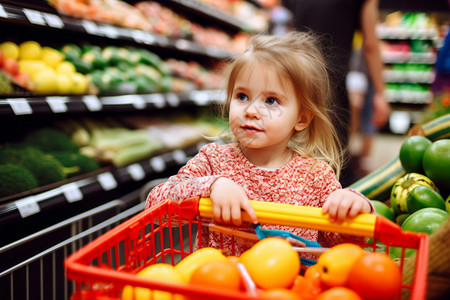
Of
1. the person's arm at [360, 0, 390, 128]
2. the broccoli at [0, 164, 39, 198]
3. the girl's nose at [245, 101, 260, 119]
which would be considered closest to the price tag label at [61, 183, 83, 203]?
the broccoli at [0, 164, 39, 198]

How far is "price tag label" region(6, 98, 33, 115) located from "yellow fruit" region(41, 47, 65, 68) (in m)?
0.62

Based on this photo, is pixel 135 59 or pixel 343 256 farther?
pixel 135 59

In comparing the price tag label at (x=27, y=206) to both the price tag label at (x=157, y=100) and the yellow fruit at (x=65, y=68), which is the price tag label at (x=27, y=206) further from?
the price tag label at (x=157, y=100)

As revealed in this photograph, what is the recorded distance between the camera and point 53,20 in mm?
2209

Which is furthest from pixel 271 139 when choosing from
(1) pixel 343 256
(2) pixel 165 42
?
(2) pixel 165 42

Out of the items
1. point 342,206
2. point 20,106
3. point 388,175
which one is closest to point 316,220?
point 342,206

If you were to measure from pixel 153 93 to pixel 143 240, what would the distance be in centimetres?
248

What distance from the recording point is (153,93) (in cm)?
323

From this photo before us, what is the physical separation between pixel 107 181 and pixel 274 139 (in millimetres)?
1616

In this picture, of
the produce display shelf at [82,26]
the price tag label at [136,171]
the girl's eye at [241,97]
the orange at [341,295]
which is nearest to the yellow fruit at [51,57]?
the produce display shelf at [82,26]

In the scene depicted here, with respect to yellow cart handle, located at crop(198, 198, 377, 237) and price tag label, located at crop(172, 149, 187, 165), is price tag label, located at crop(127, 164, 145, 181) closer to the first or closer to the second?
price tag label, located at crop(172, 149, 187, 165)

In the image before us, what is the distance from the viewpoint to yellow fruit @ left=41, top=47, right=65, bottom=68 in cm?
254

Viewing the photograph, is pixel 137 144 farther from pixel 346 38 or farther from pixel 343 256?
pixel 343 256

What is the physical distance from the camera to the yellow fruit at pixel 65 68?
2.51m
